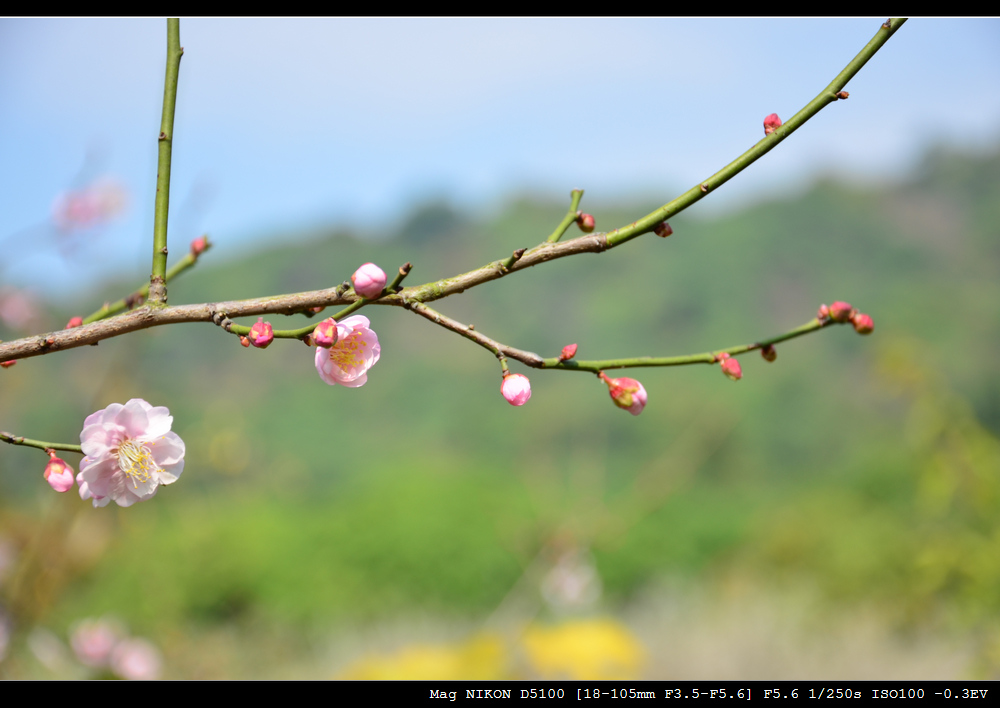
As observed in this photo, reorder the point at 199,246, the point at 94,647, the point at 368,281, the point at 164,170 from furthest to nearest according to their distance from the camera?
1. the point at 94,647
2. the point at 199,246
3. the point at 164,170
4. the point at 368,281

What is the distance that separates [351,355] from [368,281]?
0.18 m

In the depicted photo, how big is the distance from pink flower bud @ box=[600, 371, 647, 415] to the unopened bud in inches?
4.3

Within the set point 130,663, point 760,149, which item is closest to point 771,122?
point 760,149

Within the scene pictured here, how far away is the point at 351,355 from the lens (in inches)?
28.0

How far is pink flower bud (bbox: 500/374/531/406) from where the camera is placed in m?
0.67

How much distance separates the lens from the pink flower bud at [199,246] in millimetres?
912

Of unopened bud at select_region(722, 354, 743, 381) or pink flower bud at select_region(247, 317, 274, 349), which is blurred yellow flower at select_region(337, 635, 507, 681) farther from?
pink flower bud at select_region(247, 317, 274, 349)

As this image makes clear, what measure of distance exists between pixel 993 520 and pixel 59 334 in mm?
4224

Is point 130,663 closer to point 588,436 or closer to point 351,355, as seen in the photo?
point 351,355

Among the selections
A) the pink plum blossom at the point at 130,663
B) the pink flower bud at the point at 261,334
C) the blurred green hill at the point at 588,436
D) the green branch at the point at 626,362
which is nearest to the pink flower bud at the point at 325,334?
the pink flower bud at the point at 261,334

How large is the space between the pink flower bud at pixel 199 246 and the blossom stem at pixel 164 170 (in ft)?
0.90

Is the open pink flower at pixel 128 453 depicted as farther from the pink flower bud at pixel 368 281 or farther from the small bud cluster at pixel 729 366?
the small bud cluster at pixel 729 366

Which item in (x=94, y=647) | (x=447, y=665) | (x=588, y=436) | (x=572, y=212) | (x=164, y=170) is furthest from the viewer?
(x=588, y=436)
